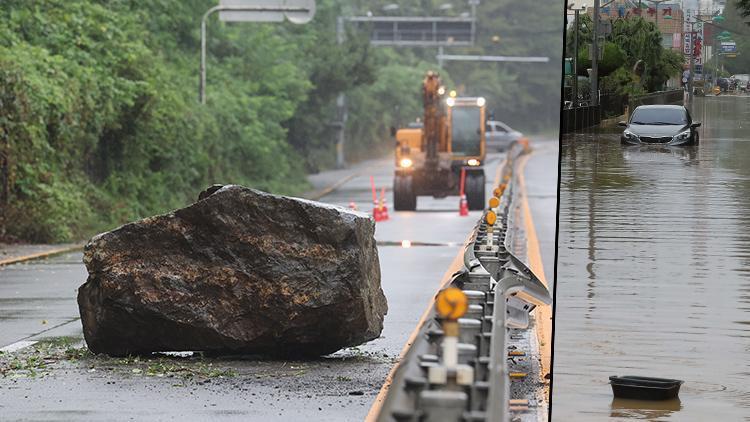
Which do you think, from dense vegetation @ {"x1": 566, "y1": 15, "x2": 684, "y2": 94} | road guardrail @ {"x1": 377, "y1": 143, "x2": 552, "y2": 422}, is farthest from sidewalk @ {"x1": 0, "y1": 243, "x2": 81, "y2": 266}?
dense vegetation @ {"x1": 566, "y1": 15, "x2": 684, "y2": 94}

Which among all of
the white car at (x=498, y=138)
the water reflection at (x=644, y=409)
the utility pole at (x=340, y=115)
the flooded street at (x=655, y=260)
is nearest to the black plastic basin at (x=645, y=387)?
the water reflection at (x=644, y=409)

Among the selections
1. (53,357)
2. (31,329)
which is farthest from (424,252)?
(53,357)

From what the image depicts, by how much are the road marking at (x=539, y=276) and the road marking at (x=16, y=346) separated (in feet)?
14.7

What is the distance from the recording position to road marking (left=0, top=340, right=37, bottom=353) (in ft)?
48.0

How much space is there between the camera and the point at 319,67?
66.2m

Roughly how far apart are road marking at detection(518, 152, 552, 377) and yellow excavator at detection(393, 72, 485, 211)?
1.63 m

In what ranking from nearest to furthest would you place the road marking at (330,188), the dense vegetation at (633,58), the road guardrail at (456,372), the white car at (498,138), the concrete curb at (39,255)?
1. the road guardrail at (456,372)
2. the dense vegetation at (633,58)
3. the concrete curb at (39,255)
4. the road marking at (330,188)
5. the white car at (498,138)

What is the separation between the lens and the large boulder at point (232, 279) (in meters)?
13.3

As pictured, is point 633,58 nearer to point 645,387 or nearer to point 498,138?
point 645,387

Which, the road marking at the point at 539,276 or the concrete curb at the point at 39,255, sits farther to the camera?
the concrete curb at the point at 39,255

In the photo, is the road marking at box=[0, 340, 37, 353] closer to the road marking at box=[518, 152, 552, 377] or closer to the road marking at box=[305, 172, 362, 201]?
the road marking at box=[518, 152, 552, 377]

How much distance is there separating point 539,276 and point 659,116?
40.6 ft

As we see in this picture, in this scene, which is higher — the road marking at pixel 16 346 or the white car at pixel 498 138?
the road marking at pixel 16 346

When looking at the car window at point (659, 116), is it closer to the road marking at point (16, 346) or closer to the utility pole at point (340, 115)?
the road marking at point (16, 346)
